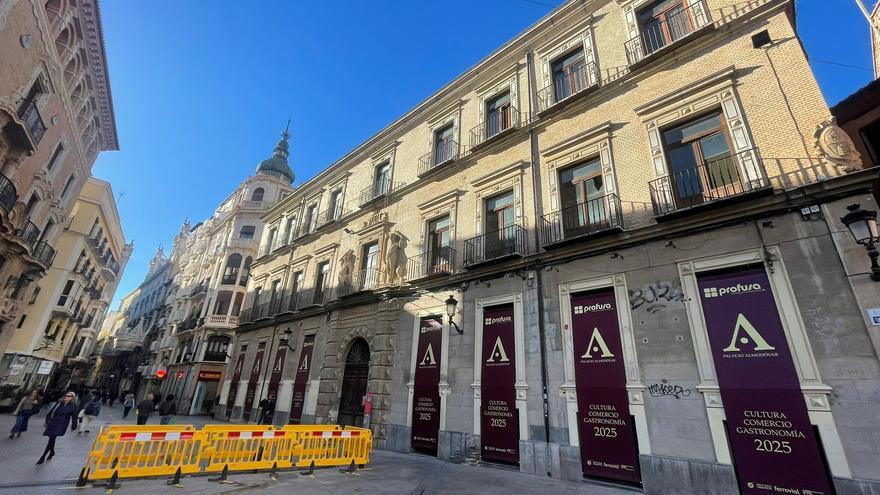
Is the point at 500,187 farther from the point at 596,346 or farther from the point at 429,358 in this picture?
the point at 429,358

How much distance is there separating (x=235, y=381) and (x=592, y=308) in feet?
77.2

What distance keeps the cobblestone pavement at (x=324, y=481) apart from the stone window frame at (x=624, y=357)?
123 centimetres

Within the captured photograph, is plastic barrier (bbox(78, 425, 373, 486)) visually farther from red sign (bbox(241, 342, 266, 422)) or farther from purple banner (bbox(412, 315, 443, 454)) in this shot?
red sign (bbox(241, 342, 266, 422))

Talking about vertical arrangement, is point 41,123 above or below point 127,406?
above

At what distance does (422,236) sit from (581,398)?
899 centimetres

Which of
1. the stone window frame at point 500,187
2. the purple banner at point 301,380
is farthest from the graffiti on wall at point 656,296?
the purple banner at point 301,380

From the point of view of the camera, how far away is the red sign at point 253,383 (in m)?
22.0

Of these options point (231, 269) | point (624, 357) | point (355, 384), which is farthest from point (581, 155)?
point (231, 269)

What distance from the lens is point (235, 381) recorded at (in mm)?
24484

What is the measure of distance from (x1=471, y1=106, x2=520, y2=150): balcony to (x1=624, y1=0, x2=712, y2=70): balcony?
4.19 metres

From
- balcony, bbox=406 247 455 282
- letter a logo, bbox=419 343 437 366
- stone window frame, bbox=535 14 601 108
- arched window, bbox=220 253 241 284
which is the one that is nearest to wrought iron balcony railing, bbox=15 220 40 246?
arched window, bbox=220 253 241 284

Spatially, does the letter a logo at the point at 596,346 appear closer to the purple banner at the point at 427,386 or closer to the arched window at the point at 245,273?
the purple banner at the point at 427,386

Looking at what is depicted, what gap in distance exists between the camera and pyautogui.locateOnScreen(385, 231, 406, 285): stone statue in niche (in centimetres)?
1608

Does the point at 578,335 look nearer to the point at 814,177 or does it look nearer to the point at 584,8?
the point at 814,177
